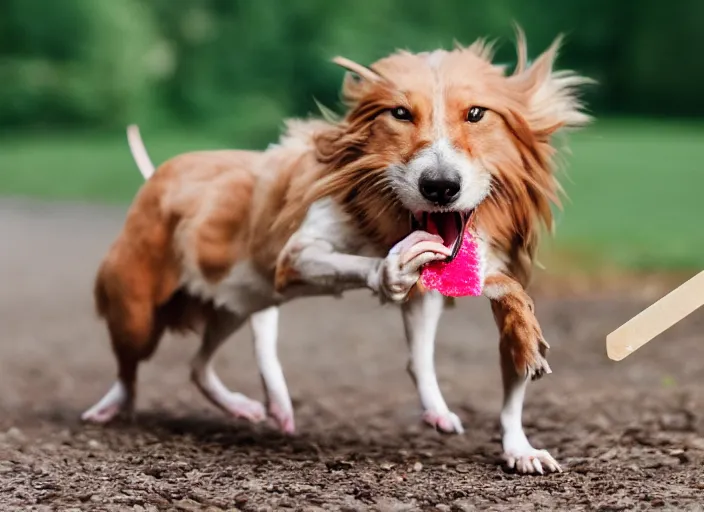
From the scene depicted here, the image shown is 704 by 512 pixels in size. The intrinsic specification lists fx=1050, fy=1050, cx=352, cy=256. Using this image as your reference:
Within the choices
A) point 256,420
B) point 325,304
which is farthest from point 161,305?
point 325,304

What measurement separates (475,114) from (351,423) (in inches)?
84.9

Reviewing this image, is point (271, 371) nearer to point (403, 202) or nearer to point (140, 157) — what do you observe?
point (140, 157)

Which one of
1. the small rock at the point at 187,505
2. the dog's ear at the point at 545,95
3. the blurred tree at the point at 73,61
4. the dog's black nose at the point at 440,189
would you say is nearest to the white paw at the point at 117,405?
the small rock at the point at 187,505

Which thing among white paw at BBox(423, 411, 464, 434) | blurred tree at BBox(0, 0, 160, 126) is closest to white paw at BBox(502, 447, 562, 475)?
white paw at BBox(423, 411, 464, 434)

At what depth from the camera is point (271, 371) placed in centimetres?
428

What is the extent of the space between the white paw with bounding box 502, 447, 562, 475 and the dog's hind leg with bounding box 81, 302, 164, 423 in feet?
5.31

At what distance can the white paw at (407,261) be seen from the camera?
115 inches

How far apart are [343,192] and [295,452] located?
1.12 meters

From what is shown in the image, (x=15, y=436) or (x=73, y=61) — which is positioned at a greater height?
(x=73, y=61)

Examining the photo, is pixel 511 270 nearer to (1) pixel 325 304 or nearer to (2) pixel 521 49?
(2) pixel 521 49

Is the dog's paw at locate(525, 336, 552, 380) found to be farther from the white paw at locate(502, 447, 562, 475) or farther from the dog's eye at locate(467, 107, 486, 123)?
the dog's eye at locate(467, 107, 486, 123)

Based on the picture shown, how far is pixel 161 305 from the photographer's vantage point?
166 inches

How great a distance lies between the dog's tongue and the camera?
3.06 m

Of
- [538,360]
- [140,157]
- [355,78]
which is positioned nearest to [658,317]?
[538,360]
